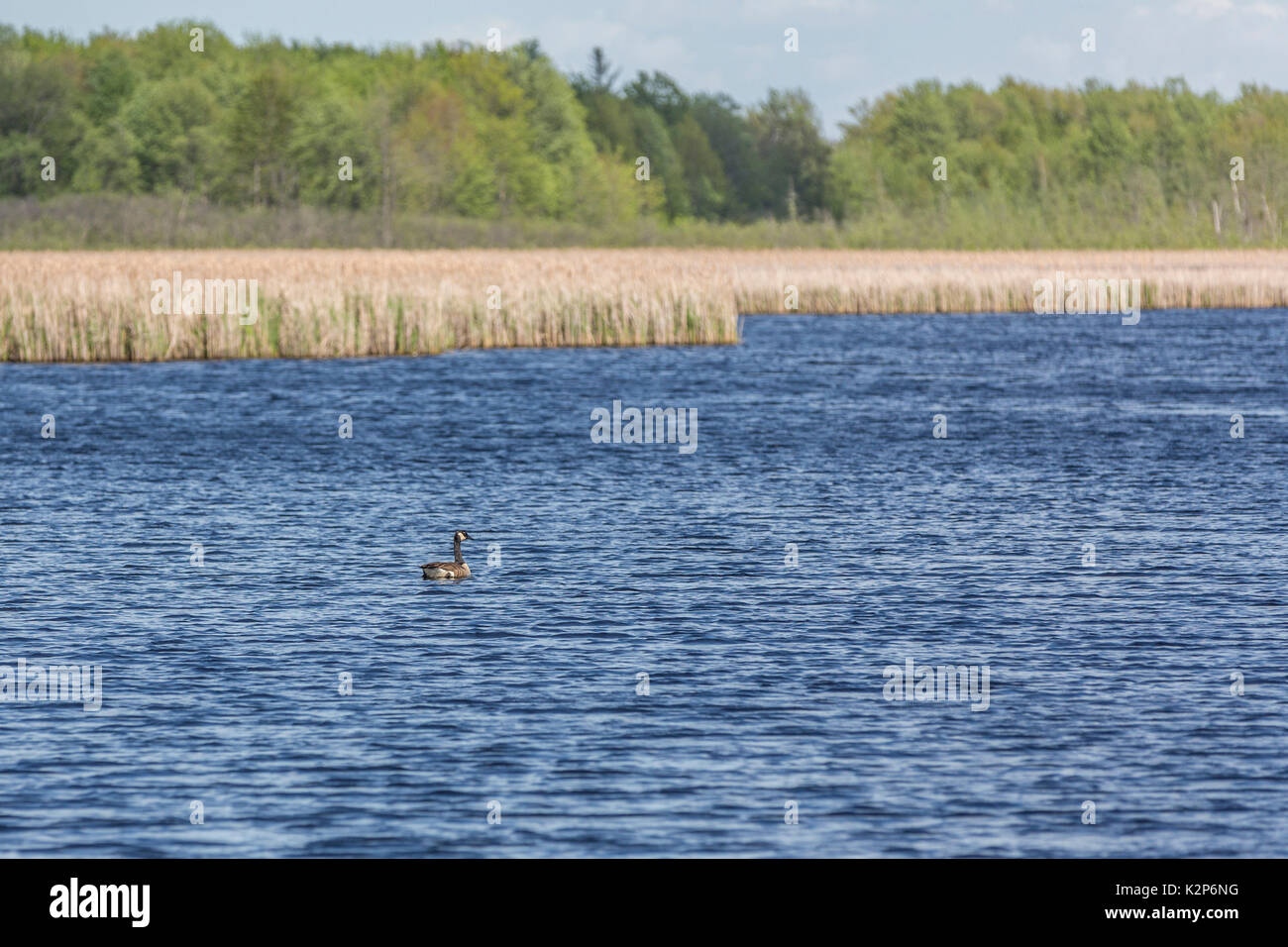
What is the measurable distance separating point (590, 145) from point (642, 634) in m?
112

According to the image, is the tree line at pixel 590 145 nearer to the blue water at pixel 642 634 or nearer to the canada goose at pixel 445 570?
the blue water at pixel 642 634

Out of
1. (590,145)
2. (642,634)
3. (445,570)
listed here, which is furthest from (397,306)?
(590,145)

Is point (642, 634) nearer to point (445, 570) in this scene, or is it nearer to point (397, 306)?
point (445, 570)

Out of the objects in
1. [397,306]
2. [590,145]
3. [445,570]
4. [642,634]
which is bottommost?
[642,634]

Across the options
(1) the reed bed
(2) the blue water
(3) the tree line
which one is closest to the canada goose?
(2) the blue water

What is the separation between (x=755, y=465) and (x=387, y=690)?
1297cm

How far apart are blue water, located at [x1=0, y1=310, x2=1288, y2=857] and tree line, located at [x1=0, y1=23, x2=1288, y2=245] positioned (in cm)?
7639

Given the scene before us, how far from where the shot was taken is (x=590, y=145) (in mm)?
124312

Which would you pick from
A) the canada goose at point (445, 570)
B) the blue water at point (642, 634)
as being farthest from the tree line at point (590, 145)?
the canada goose at point (445, 570)

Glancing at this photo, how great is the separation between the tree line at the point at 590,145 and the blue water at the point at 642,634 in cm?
7639

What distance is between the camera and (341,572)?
1670 centimetres
